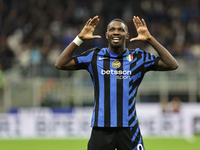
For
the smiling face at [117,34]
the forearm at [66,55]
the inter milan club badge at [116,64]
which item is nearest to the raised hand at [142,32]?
the smiling face at [117,34]

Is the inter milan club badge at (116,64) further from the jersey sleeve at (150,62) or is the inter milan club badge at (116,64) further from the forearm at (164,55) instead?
the forearm at (164,55)

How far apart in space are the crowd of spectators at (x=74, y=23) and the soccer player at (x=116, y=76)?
35.1 ft

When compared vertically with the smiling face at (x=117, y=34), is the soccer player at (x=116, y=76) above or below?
below

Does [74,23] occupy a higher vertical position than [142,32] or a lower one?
higher

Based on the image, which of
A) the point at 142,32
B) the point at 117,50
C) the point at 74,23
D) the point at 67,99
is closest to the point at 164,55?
the point at 142,32

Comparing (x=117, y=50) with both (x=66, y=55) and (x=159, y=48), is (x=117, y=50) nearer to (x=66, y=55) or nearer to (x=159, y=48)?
(x=159, y=48)

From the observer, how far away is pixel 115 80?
421 cm

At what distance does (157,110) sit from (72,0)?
7.82 meters

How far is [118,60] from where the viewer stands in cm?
430

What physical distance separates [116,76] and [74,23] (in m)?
13.7

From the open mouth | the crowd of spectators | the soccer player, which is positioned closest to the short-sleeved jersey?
the soccer player

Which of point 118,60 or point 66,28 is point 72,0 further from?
point 118,60

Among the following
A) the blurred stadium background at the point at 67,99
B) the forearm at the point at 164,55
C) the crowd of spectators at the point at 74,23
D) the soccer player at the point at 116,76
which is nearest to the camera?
the soccer player at the point at 116,76

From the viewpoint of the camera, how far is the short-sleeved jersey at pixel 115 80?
4160 mm
